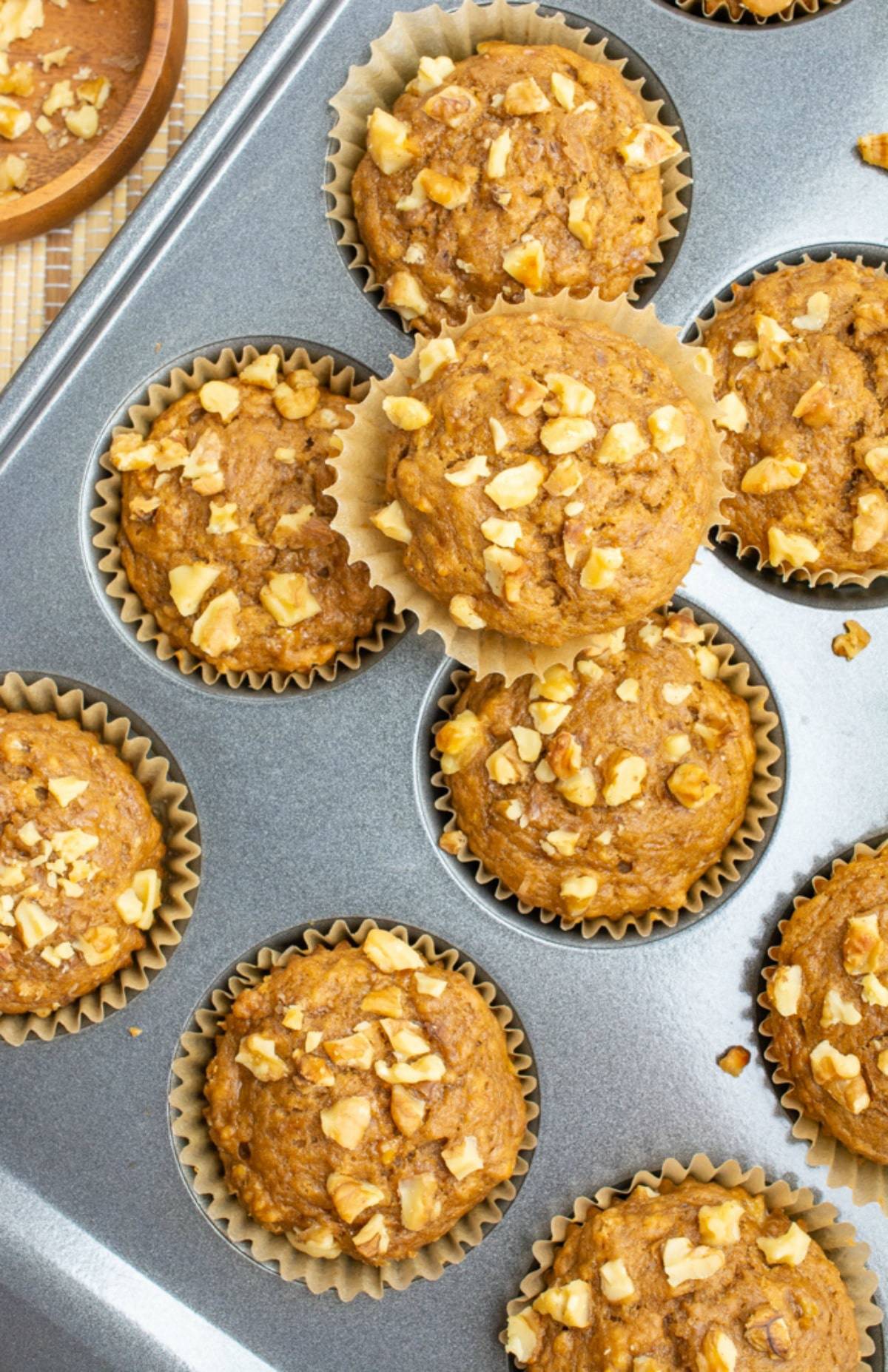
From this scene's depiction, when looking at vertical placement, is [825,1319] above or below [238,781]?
below

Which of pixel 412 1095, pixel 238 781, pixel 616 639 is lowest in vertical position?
pixel 412 1095

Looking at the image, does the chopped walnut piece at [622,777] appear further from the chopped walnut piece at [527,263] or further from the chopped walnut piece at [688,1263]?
the chopped walnut piece at [527,263]

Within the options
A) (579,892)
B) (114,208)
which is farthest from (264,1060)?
(114,208)

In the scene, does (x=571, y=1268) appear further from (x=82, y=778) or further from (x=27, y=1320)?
(x=82, y=778)

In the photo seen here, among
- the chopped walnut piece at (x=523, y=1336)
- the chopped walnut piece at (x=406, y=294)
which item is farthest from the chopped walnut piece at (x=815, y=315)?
the chopped walnut piece at (x=523, y=1336)

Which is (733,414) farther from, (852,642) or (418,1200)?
(418,1200)

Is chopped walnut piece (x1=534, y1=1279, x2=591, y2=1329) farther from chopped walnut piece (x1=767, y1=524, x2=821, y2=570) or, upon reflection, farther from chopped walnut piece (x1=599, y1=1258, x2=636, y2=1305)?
chopped walnut piece (x1=767, y1=524, x2=821, y2=570)

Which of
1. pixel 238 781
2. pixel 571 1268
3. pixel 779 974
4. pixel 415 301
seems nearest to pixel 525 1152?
pixel 571 1268
